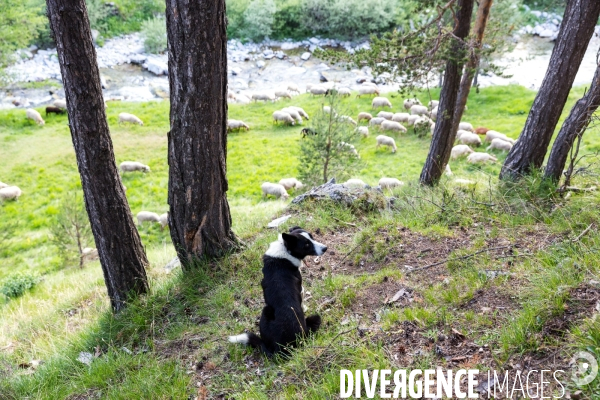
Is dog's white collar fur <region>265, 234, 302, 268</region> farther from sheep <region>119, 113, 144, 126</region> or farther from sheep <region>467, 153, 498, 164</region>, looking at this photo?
sheep <region>119, 113, 144, 126</region>

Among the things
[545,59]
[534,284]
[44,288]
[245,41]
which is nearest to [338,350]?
[534,284]

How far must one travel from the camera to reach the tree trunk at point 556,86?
6430 mm

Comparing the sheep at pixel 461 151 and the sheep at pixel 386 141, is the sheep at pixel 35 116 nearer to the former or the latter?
the sheep at pixel 386 141

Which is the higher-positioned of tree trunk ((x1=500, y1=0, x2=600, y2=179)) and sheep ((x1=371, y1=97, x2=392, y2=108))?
tree trunk ((x1=500, y1=0, x2=600, y2=179))

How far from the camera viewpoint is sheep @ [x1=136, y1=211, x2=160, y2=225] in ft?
50.7

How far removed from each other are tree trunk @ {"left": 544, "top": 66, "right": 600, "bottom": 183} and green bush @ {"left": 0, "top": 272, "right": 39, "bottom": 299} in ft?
39.6

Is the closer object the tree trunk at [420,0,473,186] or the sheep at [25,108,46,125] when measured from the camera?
the tree trunk at [420,0,473,186]

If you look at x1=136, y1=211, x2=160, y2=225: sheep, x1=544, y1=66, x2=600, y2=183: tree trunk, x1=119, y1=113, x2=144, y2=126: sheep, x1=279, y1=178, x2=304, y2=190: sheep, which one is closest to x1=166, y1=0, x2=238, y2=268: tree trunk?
x1=544, y1=66, x2=600, y2=183: tree trunk

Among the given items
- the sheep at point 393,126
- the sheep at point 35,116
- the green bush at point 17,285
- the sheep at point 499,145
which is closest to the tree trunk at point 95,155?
the green bush at point 17,285

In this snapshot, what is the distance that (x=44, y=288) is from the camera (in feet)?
35.4

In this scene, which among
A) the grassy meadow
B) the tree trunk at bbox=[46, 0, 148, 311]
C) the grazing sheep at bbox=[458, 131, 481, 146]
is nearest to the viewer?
the grassy meadow

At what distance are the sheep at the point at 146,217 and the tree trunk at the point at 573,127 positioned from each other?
41.4 ft

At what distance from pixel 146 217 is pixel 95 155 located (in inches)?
405

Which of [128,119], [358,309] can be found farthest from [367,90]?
[358,309]
